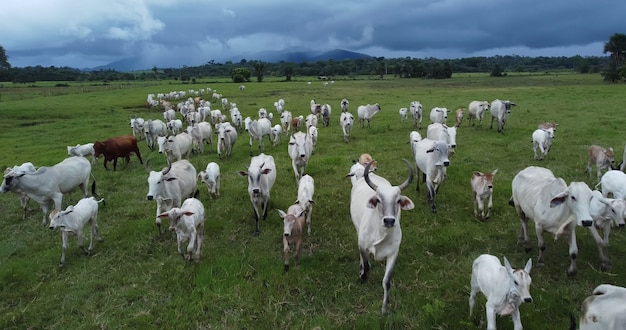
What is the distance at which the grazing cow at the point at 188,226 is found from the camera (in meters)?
8.09

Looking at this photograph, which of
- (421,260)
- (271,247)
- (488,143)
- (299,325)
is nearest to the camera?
(299,325)

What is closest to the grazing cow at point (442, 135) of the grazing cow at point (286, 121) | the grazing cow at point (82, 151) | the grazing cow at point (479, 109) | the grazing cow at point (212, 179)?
the grazing cow at point (212, 179)

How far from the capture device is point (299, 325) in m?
6.37

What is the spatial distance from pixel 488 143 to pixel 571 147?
124 inches

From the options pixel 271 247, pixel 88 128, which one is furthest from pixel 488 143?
pixel 88 128

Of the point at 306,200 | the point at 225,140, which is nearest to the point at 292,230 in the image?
the point at 306,200

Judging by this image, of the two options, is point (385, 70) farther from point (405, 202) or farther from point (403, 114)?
point (405, 202)

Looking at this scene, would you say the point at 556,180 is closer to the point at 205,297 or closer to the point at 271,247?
the point at 271,247

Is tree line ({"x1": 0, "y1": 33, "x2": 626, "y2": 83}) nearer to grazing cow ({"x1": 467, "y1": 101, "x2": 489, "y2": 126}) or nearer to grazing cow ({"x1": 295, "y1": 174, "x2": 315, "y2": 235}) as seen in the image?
grazing cow ({"x1": 467, "y1": 101, "x2": 489, "y2": 126})

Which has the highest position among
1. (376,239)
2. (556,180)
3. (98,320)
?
(556,180)

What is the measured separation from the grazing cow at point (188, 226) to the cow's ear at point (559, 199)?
21.6 ft

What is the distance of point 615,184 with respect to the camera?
9.45 metres

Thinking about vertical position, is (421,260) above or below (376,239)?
below

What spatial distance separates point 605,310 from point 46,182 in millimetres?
12340
